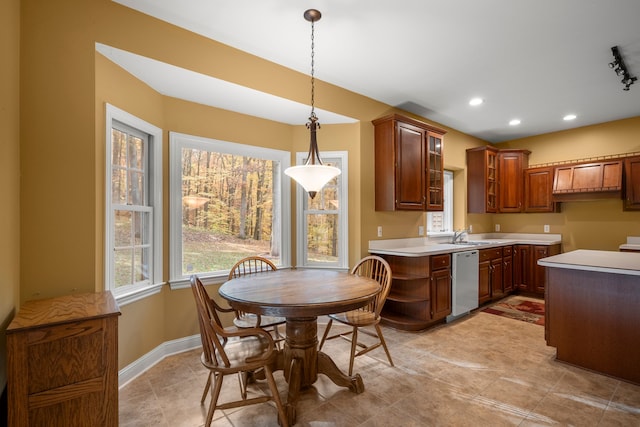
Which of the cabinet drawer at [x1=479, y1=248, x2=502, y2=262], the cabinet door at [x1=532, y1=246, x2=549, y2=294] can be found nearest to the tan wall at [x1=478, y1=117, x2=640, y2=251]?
the cabinet door at [x1=532, y1=246, x2=549, y2=294]

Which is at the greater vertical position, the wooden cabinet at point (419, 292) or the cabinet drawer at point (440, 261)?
the cabinet drawer at point (440, 261)

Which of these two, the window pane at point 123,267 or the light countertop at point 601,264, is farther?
the window pane at point 123,267

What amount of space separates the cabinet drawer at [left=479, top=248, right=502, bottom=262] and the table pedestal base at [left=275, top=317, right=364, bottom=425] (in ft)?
9.35

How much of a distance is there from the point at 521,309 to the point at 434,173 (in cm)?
229

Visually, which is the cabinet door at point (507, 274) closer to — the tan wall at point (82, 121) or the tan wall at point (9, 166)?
the tan wall at point (82, 121)

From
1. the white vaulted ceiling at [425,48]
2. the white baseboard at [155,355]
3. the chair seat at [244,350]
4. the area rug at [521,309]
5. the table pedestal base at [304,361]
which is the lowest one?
the area rug at [521,309]

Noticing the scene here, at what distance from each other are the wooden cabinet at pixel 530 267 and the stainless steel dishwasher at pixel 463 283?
1.50 metres

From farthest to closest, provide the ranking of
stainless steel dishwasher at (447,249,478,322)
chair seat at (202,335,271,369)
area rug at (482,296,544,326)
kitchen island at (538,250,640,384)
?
area rug at (482,296,544,326) < stainless steel dishwasher at (447,249,478,322) < kitchen island at (538,250,640,384) < chair seat at (202,335,271,369)

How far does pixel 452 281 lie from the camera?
3629 millimetres

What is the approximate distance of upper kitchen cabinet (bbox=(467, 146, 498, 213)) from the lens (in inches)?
198

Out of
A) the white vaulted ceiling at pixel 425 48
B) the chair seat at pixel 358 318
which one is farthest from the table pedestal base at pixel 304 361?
the white vaulted ceiling at pixel 425 48

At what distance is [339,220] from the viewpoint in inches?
145

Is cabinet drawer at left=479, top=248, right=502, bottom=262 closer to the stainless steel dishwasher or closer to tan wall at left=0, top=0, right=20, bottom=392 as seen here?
the stainless steel dishwasher

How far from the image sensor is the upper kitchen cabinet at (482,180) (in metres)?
5.02
